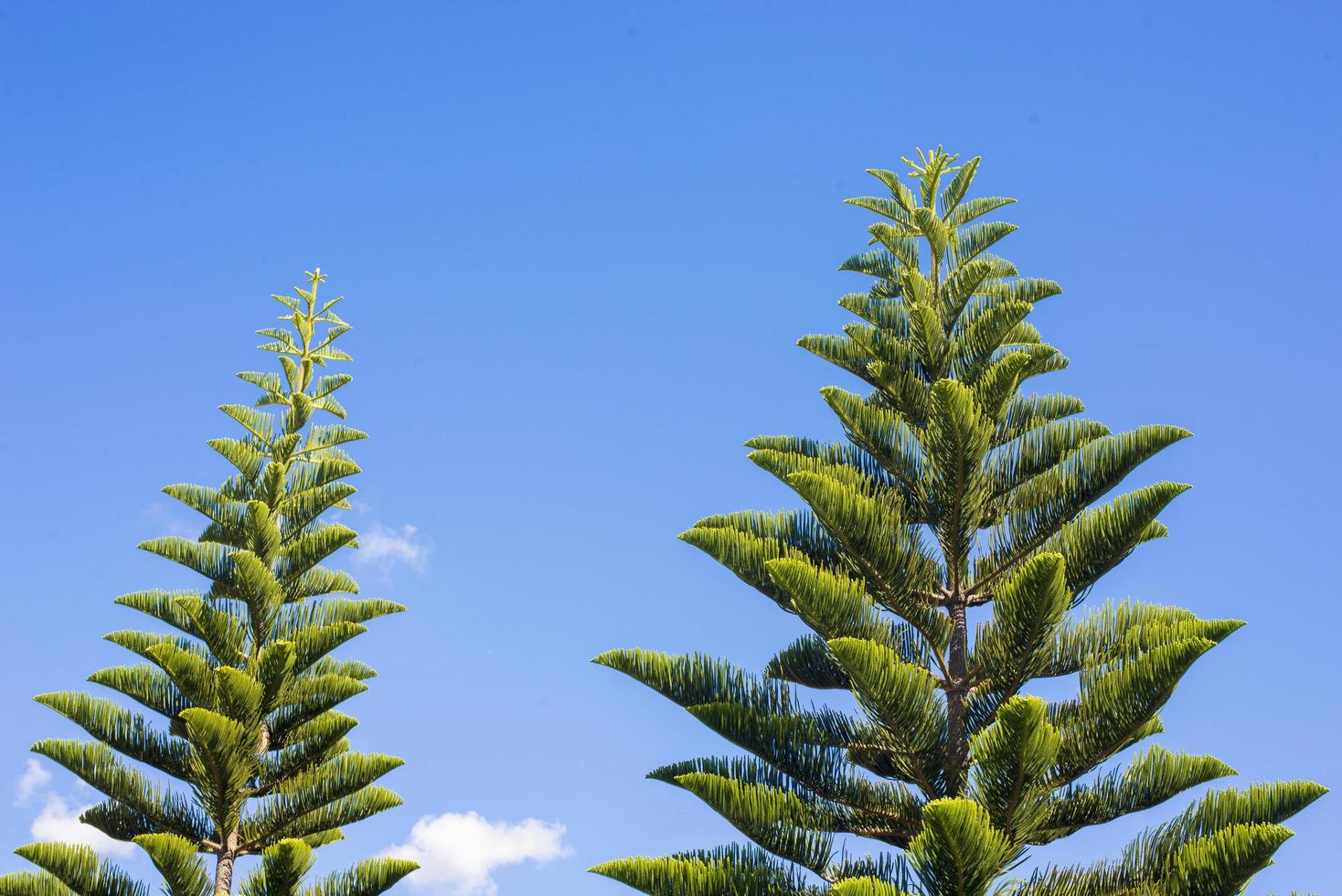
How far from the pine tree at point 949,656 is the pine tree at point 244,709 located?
2.81m

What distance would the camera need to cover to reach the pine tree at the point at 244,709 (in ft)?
25.2

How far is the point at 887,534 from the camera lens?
6.78 m

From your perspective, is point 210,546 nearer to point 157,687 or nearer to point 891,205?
point 157,687

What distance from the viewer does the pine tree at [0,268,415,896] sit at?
7.68 m

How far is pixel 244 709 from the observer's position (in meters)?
7.90

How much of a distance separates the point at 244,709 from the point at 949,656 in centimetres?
477

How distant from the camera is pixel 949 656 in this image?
271 inches

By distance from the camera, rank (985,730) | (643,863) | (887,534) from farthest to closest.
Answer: (887,534)
(643,863)
(985,730)

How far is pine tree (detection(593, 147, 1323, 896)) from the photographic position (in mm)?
5629

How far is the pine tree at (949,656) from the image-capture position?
222 inches

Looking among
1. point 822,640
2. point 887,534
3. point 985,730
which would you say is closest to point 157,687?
point 822,640

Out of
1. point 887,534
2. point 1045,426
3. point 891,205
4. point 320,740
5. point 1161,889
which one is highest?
point 891,205

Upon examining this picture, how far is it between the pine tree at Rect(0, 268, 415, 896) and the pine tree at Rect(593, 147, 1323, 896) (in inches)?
110

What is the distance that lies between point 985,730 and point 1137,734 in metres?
1.24
